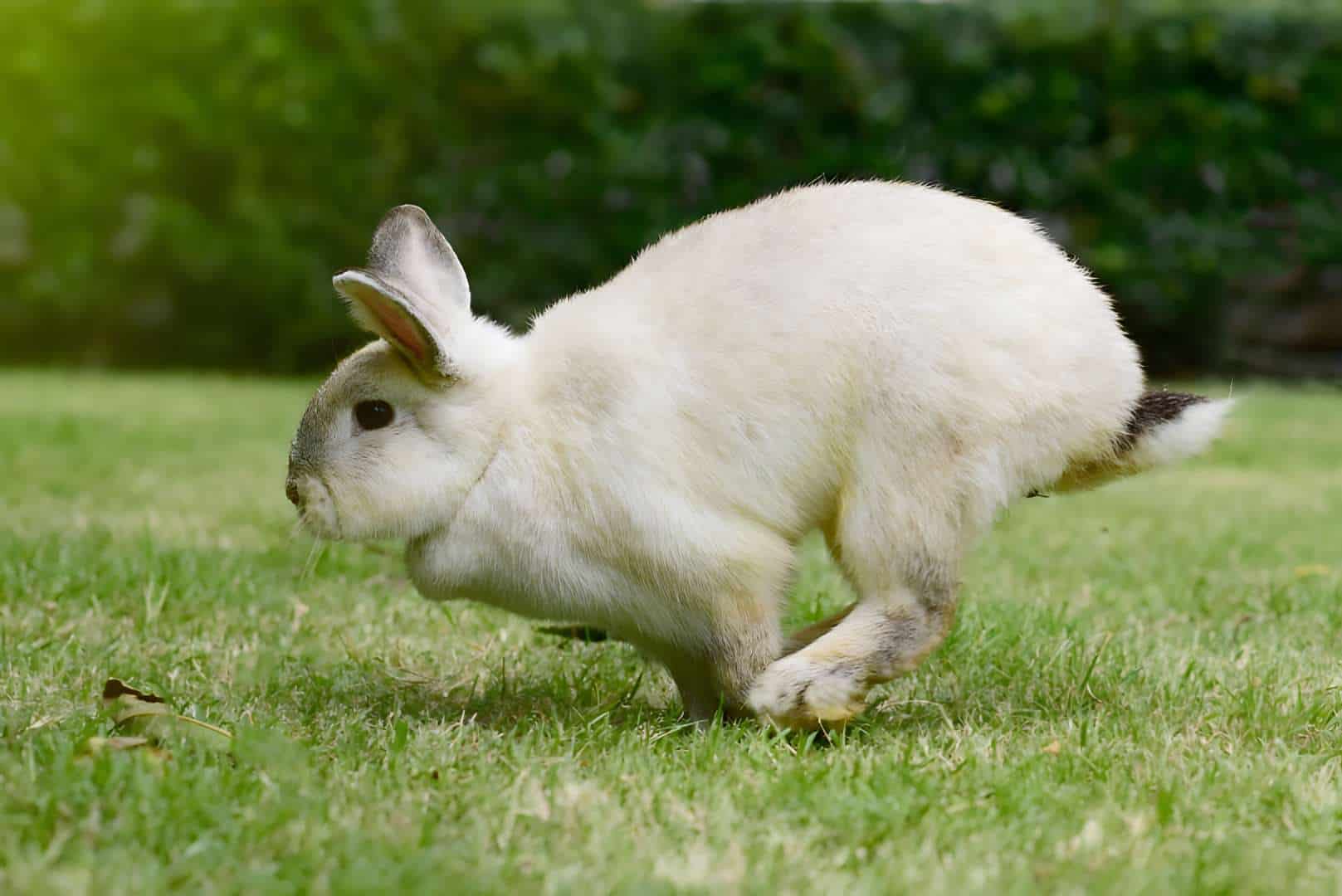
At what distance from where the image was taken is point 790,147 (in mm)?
10281

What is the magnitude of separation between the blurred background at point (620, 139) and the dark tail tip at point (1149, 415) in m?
6.81

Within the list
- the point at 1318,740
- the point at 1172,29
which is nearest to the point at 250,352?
the point at 1172,29

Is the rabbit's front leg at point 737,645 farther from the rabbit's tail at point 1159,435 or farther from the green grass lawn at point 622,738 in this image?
the rabbit's tail at point 1159,435

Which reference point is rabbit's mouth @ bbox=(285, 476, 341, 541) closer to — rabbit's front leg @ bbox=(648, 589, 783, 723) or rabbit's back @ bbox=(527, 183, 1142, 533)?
rabbit's back @ bbox=(527, 183, 1142, 533)

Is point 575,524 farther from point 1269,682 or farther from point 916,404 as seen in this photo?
point 1269,682

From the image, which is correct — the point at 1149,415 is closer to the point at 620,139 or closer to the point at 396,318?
the point at 396,318

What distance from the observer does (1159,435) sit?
314 centimetres

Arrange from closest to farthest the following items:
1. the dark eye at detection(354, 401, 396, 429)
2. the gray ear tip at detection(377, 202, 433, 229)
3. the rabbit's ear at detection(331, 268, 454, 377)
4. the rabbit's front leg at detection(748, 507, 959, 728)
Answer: the rabbit's ear at detection(331, 268, 454, 377) < the rabbit's front leg at detection(748, 507, 959, 728) < the dark eye at detection(354, 401, 396, 429) < the gray ear tip at detection(377, 202, 433, 229)

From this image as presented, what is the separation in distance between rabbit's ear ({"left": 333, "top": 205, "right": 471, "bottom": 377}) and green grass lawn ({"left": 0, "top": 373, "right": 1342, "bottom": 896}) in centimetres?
56

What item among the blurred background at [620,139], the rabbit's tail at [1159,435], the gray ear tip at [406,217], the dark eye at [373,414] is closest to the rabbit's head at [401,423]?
the dark eye at [373,414]

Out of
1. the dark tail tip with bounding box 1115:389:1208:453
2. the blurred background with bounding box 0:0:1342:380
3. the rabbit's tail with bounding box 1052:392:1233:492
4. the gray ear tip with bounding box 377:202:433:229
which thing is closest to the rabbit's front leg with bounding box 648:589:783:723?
the rabbit's tail with bounding box 1052:392:1233:492

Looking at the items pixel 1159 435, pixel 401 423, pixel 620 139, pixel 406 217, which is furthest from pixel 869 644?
pixel 620 139

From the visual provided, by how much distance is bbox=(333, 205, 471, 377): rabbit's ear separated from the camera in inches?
115

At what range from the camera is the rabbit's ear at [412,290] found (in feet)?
9.57
